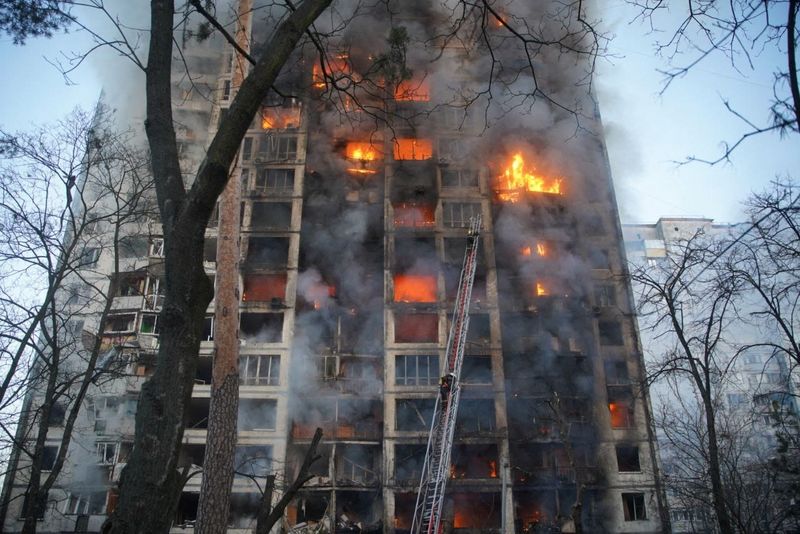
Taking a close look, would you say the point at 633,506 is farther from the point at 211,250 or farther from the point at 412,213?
the point at 211,250

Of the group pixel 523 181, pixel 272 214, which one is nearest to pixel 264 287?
pixel 272 214

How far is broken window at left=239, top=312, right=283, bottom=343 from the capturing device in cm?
3525

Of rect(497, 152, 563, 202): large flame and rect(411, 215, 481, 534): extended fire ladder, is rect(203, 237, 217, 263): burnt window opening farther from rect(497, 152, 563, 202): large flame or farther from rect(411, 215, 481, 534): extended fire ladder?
rect(497, 152, 563, 202): large flame

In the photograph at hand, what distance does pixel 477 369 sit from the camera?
35.3m

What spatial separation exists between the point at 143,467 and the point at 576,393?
35642mm

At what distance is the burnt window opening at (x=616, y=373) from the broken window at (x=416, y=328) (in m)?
12.2

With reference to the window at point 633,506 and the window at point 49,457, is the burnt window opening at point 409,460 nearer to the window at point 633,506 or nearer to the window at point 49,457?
the window at point 633,506

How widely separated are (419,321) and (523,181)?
14577 mm

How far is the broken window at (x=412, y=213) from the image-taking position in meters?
40.5

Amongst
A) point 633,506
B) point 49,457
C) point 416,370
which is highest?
point 416,370

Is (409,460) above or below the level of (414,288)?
below

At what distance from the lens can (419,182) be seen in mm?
40469

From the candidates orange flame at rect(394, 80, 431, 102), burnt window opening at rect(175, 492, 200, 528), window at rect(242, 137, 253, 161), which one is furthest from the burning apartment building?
orange flame at rect(394, 80, 431, 102)

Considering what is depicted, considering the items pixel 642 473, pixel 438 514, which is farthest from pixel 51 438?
pixel 642 473
